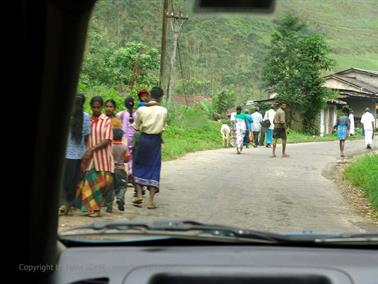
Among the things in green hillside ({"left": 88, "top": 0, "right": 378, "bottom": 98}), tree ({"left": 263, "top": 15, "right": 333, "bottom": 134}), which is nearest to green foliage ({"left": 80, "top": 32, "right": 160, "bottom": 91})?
green hillside ({"left": 88, "top": 0, "right": 378, "bottom": 98})

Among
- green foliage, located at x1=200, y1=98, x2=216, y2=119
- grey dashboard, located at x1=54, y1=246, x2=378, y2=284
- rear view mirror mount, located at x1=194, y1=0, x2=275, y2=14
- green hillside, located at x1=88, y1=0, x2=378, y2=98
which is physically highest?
green hillside, located at x1=88, y1=0, x2=378, y2=98

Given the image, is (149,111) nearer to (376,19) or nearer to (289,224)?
(289,224)

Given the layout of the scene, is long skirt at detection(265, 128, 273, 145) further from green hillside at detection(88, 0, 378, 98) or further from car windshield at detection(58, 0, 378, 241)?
green hillside at detection(88, 0, 378, 98)

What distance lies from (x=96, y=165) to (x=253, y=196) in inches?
148

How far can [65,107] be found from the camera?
2666 millimetres

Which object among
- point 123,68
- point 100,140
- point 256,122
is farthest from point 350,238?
point 123,68

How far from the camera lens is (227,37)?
62719 millimetres

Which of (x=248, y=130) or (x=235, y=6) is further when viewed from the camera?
(x=248, y=130)

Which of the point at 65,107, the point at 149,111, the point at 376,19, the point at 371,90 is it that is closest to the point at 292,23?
the point at 371,90

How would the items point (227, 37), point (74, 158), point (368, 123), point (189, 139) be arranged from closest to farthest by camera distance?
point (74, 158) → point (368, 123) → point (189, 139) → point (227, 37)

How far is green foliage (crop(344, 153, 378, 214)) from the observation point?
36.9 feet

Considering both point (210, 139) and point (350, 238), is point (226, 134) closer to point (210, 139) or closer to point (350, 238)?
point (210, 139)

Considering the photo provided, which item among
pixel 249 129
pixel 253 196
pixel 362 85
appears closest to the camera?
pixel 253 196

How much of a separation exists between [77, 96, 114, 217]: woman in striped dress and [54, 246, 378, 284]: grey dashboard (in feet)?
18.8
